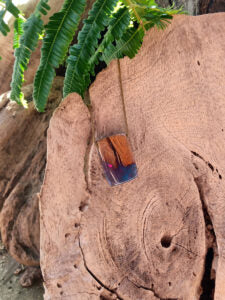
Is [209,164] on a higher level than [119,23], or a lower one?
lower

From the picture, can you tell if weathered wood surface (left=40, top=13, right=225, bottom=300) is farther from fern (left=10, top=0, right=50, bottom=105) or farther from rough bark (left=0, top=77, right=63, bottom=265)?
rough bark (left=0, top=77, right=63, bottom=265)

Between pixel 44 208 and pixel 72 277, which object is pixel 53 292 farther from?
pixel 44 208

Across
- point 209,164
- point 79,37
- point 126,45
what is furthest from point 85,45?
point 209,164

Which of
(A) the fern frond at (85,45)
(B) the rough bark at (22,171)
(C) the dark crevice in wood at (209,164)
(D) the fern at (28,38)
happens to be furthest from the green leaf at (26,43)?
(C) the dark crevice in wood at (209,164)

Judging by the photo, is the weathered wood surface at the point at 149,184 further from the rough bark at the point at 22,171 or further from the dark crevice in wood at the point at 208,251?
the rough bark at the point at 22,171

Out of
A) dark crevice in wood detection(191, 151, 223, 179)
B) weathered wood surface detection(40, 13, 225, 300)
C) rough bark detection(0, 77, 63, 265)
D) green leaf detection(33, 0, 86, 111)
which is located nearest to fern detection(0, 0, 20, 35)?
green leaf detection(33, 0, 86, 111)

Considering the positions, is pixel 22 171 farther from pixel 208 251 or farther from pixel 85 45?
pixel 208 251

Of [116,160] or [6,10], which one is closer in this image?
[6,10]
